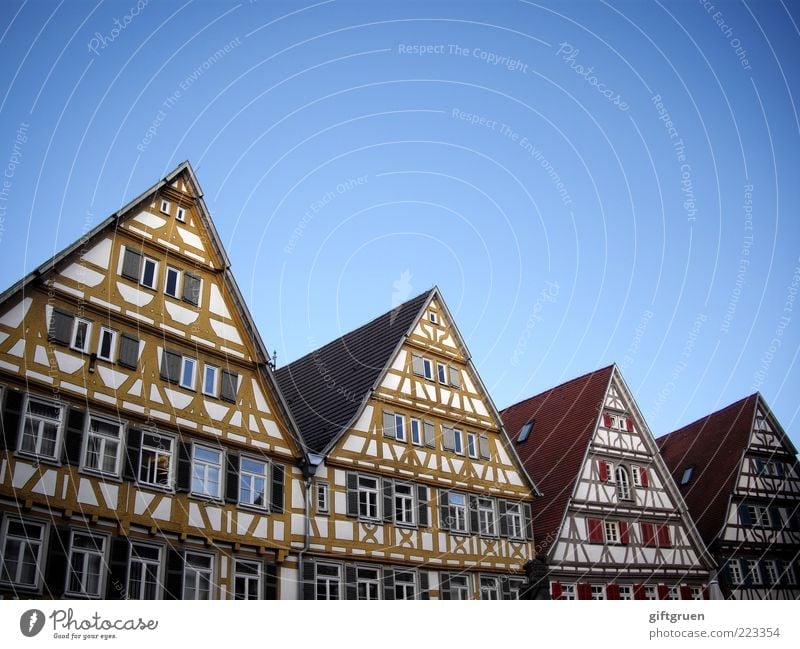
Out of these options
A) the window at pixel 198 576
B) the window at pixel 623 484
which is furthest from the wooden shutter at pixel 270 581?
the window at pixel 623 484

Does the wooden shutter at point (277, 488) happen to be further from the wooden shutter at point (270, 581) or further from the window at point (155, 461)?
the window at point (155, 461)

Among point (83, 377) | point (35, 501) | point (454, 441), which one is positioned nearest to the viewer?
point (35, 501)

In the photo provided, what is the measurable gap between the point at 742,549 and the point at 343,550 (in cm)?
973

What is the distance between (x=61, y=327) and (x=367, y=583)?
18.1 ft

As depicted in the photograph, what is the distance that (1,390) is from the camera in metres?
9.05

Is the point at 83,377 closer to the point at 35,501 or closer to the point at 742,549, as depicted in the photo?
the point at 35,501

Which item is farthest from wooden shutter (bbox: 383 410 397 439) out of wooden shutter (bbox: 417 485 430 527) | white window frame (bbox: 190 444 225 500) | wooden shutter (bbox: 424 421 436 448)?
white window frame (bbox: 190 444 225 500)

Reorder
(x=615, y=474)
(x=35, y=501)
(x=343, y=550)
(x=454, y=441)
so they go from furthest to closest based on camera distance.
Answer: (x=615, y=474) < (x=454, y=441) < (x=343, y=550) < (x=35, y=501)

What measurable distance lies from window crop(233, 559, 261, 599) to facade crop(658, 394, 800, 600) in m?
10.4

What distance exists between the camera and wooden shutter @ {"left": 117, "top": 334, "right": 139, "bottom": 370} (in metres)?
10.4

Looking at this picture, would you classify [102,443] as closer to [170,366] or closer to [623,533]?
[170,366]
